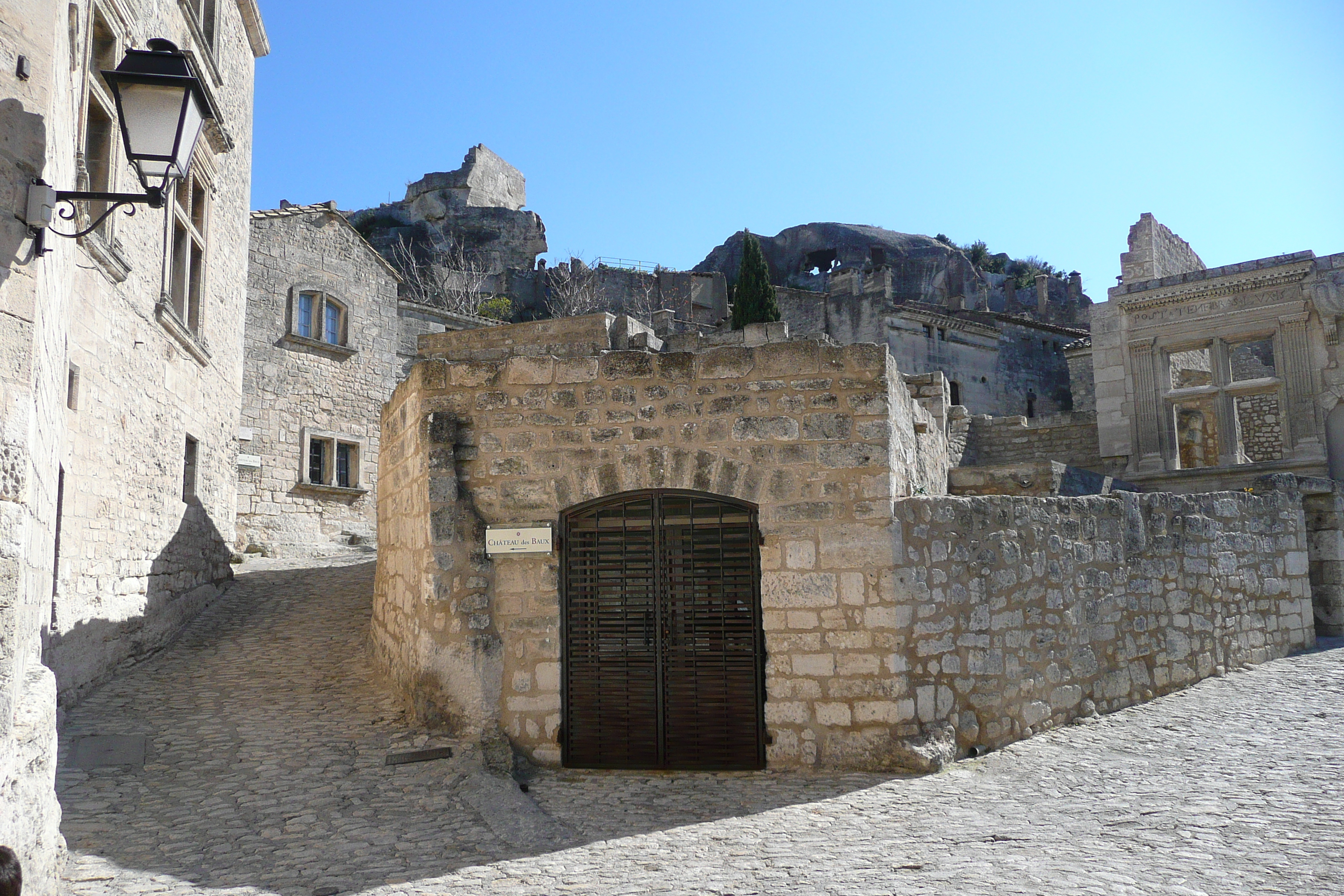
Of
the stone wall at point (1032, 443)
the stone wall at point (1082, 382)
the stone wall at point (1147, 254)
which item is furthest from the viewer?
the stone wall at point (1082, 382)

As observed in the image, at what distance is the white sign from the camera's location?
6.27 metres

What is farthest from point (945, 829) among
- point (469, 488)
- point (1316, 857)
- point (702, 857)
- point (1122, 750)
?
point (469, 488)

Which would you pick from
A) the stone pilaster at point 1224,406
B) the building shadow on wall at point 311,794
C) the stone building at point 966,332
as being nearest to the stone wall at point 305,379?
the building shadow on wall at point 311,794

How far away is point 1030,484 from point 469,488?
29.5 feet

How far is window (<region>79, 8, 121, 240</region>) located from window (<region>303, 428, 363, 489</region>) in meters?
8.87

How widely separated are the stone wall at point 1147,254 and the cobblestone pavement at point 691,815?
13601 millimetres

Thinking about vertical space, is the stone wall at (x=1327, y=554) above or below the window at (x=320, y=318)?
below

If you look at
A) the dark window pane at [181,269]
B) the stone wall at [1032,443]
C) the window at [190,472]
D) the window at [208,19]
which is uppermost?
the window at [208,19]

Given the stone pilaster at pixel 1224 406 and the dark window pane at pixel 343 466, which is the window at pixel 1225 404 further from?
the dark window pane at pixel 343 466

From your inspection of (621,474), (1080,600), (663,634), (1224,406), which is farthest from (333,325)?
(1224,406)

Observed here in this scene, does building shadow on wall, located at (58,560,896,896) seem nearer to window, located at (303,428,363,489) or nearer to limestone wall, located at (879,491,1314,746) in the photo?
limestone wall, located at (879,491,1314,746)

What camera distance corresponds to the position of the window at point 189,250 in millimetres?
11117

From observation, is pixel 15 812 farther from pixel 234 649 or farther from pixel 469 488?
pixel 234 649

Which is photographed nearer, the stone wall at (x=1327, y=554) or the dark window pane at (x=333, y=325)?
the stone wall at (x=1327, y=554)
